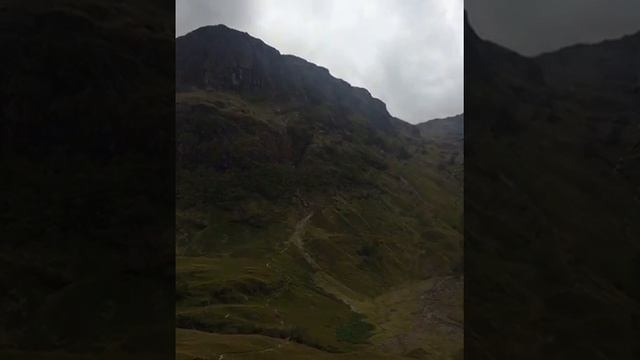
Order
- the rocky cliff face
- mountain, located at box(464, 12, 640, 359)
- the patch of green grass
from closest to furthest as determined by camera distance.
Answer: mountain, located at box(464, 12, 640, 359) → the patch of green grass → the rocky cliff face

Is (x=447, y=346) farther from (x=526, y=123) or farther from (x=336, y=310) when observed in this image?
(x=526, y=123)

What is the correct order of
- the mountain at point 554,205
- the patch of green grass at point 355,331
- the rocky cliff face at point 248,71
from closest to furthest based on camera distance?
the mountain at point 554,205 → the patch of green grass at point 355,331 → the rocky cliff face at point 248,71

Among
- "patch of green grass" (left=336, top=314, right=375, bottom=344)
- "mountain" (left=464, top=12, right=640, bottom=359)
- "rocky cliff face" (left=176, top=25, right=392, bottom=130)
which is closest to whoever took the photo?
"mountain" (left=464, top=12, right=640, bottom=359)

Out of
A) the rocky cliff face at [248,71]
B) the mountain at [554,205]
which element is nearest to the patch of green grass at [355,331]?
the mountain at [554,205]

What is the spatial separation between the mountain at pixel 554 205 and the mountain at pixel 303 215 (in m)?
38.4

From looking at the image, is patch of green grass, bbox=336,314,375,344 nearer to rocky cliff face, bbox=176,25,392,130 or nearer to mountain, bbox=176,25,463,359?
mountain, bbox=176,25,463,359

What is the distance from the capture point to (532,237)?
468 centimetres

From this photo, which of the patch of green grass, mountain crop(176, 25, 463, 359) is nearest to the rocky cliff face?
mountain crop(176, 25, 463, 359)

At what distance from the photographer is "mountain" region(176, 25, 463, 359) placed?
5578 centimetres

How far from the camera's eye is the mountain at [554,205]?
177 inches

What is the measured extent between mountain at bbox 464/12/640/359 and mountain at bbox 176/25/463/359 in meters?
→ 38.4

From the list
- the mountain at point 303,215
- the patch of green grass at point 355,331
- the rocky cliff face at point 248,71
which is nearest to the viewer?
the patch of green grass at point 355,331

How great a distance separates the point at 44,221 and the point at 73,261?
1.16ft

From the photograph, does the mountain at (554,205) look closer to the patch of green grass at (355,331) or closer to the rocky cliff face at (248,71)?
the patch of green grass at (355,331)
